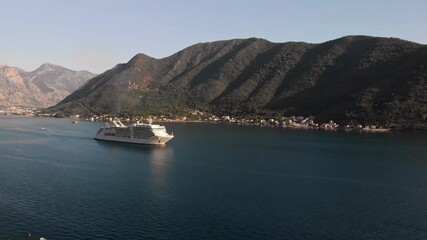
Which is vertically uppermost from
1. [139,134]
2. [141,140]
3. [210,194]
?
[139,134]

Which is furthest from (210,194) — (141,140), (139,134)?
(139,134)

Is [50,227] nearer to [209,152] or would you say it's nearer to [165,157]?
[165,157]

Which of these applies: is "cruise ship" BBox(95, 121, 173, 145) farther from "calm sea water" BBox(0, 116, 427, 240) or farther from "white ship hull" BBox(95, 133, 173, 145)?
"calm sea water" BBox(0, 116, 427, 240)

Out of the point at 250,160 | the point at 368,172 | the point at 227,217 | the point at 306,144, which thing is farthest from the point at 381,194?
the point at 306,144

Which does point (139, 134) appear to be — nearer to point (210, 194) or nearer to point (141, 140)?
point (141, 140)

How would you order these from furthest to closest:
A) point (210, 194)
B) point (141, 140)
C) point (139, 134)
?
point (139, 134), point (141, 140), point (210, 194)

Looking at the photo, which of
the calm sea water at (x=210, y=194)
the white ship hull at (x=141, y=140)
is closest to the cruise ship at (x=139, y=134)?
the white ship hull at (x=141, y=140)

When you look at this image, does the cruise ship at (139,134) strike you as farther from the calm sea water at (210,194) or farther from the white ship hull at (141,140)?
the calm sea water at (210,194)
